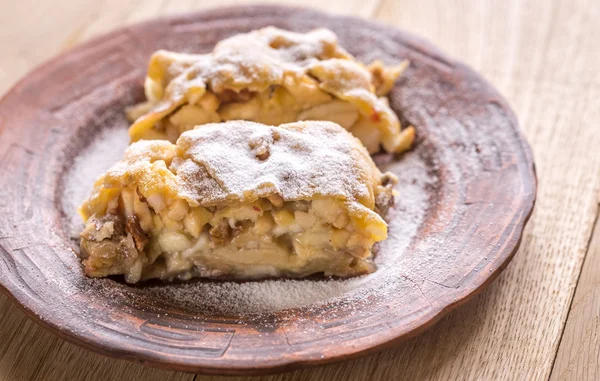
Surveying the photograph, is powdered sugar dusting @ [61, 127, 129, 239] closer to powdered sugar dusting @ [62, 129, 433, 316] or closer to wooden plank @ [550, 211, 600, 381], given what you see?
powdered sugar dusting @ [62, 129, 433, 316]

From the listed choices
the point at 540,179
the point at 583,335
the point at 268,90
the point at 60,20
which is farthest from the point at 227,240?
the point at 60,20

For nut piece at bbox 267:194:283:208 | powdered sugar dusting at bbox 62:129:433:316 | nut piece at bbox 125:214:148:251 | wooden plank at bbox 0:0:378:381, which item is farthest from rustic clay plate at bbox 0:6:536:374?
wooden plank at bbox 0:0:378:381

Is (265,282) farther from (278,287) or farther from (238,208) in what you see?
(238,208)

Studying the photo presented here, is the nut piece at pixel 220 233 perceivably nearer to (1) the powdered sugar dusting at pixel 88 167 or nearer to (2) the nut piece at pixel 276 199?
(2) the nut piece at pixel 276 199

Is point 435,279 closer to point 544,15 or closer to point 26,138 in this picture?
point 26,138

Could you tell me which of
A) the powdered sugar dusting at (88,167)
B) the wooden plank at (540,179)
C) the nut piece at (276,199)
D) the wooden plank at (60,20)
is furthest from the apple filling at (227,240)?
the wooden plank at (60,20)

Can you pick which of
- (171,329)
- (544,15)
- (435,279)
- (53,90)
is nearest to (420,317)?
(435,279)

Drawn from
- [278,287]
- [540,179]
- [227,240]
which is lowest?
[540,179]

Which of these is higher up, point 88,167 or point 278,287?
point 88,167
